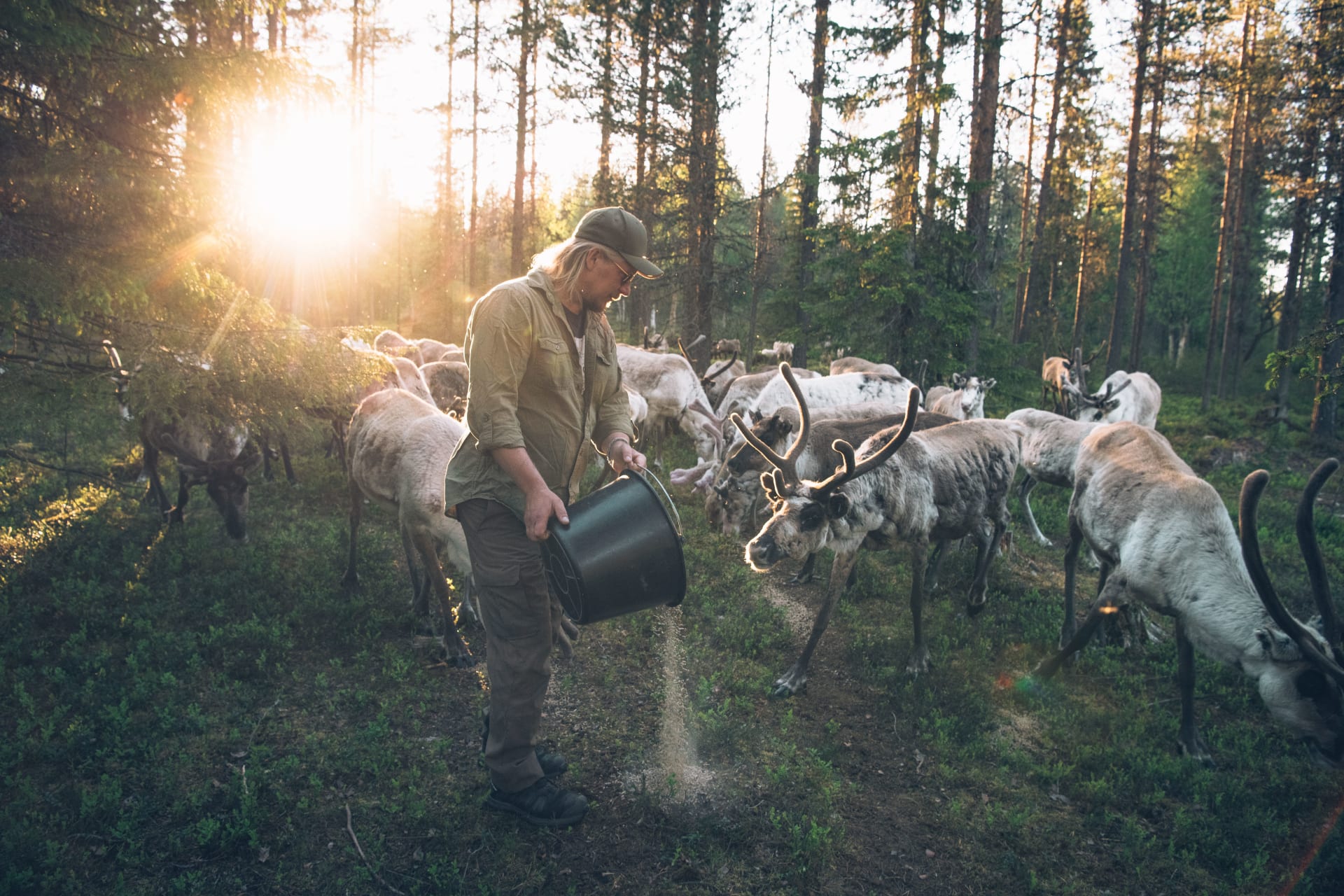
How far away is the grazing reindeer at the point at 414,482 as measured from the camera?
517 centimetres

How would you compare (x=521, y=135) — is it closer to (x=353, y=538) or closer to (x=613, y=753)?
(x=353, y=538)

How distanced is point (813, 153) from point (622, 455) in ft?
44.1

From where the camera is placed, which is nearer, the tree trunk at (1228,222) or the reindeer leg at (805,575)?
the reindeer leg at (805,575)

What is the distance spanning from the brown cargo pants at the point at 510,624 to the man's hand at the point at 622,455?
0.63 metres

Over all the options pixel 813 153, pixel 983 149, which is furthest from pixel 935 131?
pixel 813 153

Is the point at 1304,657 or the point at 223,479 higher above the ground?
the point at 223,479

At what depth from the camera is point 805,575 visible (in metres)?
7.43

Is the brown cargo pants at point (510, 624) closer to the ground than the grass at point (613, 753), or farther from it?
farther from it

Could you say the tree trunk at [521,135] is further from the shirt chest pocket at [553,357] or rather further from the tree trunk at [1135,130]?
the shirt chest pocket at [553,357]

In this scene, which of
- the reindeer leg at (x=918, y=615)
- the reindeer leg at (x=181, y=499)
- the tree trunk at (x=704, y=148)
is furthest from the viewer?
the tree trunk at (x=704, y=148)

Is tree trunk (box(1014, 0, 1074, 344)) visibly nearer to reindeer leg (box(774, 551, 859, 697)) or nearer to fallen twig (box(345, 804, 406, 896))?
reindeer leg (box(774, 551, 859, 697))

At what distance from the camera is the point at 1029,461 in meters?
8.20

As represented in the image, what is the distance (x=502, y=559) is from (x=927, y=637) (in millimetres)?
4330

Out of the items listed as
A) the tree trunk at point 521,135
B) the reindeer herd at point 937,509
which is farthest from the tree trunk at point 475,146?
the reindeer herd at point 937,509
